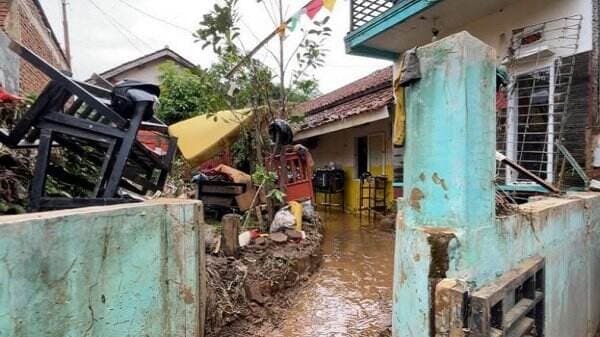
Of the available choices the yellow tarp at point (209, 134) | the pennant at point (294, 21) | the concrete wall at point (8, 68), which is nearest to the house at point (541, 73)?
the pennant at point (294, 21)

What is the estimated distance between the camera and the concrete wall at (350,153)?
10250 mm

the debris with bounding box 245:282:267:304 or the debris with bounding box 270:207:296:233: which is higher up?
the debris with bounding box 270:207:296:233

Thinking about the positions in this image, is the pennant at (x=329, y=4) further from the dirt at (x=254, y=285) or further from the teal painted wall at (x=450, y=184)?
the teal painted wall at (x=450, y=184)

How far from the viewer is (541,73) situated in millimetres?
5223

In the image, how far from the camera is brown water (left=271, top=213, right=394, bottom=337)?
393 cm

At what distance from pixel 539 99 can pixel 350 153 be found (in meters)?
7.08

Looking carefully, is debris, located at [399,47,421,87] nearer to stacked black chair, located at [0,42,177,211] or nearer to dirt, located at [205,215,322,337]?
stacked black chair, located at [0,42,177,211]

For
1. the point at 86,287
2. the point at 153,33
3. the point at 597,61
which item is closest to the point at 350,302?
the point at 86,287

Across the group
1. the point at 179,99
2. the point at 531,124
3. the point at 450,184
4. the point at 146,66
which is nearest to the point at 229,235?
the point at 450,184

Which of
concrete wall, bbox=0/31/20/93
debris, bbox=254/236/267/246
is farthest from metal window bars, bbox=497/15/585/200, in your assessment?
concrete wall, bbox=0/31/20/93

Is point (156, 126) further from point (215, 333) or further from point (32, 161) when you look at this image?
point (215, 333)

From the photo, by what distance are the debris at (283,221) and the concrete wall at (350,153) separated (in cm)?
446

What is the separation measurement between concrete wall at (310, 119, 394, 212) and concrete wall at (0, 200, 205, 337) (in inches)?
316

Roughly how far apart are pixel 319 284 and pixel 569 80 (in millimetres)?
4172
